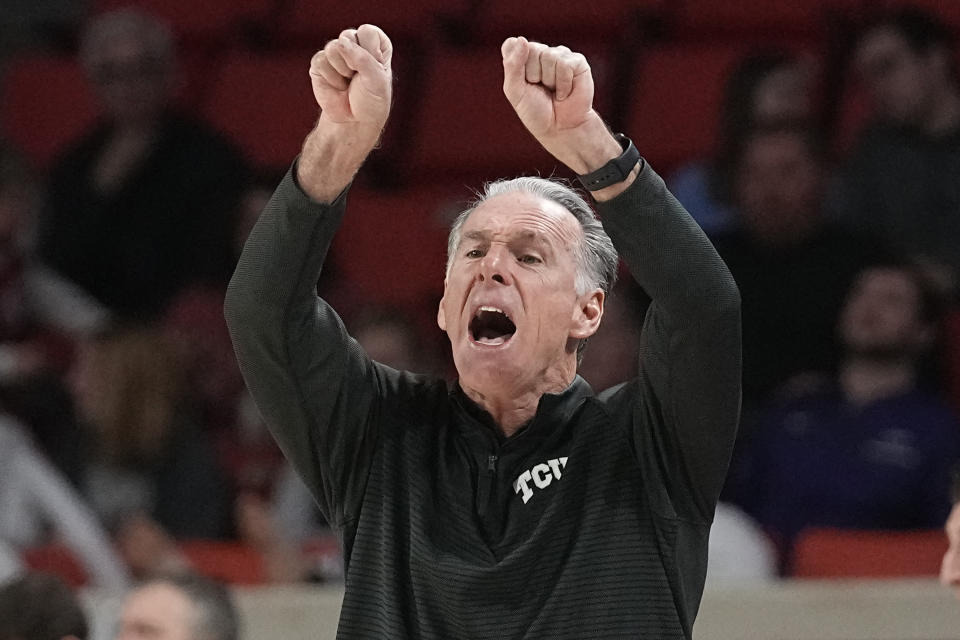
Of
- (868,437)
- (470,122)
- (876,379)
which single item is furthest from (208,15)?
(868,437)

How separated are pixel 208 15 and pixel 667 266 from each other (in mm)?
3950

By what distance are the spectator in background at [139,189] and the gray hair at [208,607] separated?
5.59ft

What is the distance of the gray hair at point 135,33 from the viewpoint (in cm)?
448

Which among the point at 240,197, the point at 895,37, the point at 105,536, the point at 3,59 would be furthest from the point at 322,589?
the point at 3,59

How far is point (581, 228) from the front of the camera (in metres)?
1.79

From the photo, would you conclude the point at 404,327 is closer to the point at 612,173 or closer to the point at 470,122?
the point at 470,122

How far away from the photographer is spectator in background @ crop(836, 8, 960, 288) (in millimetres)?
3910

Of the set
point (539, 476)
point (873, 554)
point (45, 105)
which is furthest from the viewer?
point (45, 105)

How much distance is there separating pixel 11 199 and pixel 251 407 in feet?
3.45

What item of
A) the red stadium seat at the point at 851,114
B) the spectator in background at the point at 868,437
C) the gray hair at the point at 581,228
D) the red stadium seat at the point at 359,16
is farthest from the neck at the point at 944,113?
the gray hair at the point at 581,228

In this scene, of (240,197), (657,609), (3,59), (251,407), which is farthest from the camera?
(3,59)

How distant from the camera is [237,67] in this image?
493 centimetres

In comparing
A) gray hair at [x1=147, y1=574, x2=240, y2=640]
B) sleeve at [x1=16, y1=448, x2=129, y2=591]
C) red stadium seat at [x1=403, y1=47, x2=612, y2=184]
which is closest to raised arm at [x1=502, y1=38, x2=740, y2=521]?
gray hair at [x1=147, y1=574, x2=240, y2=640]

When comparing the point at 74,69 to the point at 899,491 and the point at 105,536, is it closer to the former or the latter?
the point at 105,536
